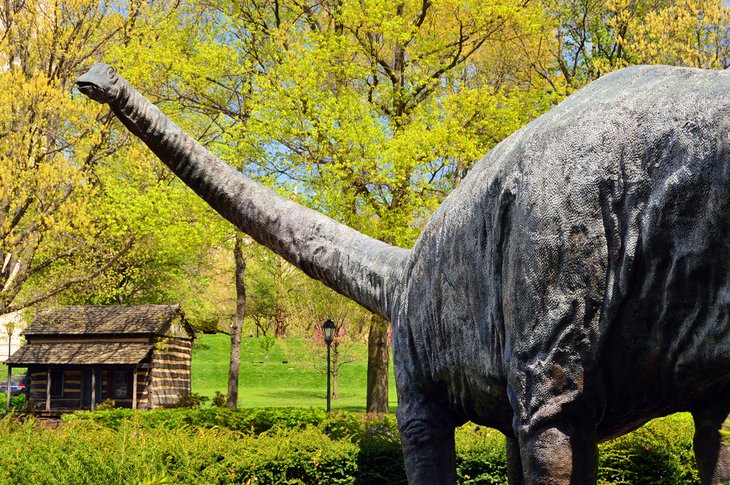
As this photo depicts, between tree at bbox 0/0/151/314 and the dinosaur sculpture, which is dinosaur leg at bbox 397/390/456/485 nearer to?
the dinosaur sculpture

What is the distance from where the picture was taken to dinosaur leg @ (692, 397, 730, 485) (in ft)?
7.54

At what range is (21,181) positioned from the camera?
12.6 metres

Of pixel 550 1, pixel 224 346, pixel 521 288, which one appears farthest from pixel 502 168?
pixel 224 346

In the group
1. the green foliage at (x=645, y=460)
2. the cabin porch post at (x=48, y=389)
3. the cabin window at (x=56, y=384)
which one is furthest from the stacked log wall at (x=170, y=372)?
the green foliage at (x=645, y=460)

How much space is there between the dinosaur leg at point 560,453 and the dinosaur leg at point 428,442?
2.70 ft

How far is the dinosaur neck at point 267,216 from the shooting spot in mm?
3467

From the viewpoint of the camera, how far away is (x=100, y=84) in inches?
134

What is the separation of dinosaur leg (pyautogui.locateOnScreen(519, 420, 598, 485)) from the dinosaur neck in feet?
4.58

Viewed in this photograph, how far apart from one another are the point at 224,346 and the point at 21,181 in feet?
130

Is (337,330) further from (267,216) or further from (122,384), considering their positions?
(267,216)

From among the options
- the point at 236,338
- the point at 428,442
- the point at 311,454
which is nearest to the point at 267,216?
the point at 428,442

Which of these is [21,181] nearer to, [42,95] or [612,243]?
[42,95]

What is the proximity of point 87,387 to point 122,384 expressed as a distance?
3.94 feet

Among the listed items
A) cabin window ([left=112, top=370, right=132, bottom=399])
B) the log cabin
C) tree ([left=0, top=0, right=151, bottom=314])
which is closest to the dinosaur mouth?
tree ([left=0, top=0, right=151, bottom=314])
